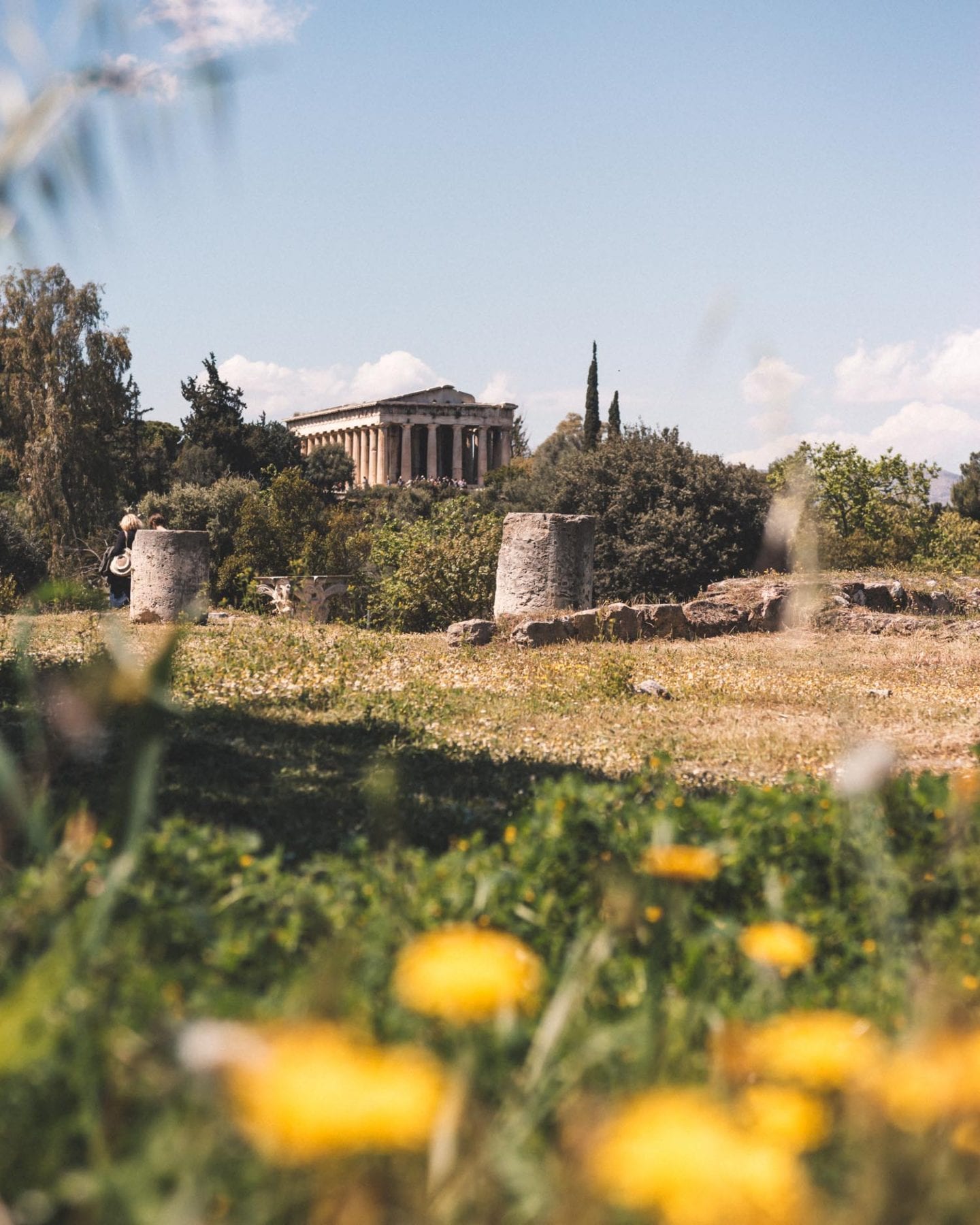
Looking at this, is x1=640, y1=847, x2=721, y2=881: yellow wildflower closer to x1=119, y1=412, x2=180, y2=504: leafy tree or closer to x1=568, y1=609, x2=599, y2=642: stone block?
x1=568, y1=609, x2=599, y2=642: stone block

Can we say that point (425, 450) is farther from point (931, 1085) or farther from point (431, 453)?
point (931, 1085)

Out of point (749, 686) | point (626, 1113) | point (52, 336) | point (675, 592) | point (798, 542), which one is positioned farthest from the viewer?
point (52, 336)

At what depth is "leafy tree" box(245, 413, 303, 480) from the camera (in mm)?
44500

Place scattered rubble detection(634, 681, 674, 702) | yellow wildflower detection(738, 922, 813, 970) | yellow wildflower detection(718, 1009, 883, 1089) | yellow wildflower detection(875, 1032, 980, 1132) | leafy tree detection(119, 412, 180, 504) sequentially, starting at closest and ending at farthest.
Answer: yellow wildflower detection(875, 1032, 980, 1132), yellow wildflower detection(718, 1009, 883, 1089), yellow wildflower detection(738, 922, 813, 970), scattered rubble detection(634, 681, 674, 702), leafy tree detection(119, 412, 180, 504)

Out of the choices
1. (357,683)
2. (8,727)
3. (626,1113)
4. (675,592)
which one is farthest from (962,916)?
(675,592)

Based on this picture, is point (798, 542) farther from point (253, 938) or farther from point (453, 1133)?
point (253, 938)

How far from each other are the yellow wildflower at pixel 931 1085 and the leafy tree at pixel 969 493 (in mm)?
51894

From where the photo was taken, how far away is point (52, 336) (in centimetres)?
3331

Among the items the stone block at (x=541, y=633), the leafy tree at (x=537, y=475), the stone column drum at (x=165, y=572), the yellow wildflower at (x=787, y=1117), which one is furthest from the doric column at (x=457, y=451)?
the yellow wildflower at (x=787, y=1117)

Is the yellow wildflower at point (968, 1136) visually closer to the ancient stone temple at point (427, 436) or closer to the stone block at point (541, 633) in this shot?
the stone block at point (541, 633)

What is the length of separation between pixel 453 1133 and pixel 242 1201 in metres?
0.23

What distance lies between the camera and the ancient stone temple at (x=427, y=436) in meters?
74.1

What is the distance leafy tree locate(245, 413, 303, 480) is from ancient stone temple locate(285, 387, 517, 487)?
74.4 ft

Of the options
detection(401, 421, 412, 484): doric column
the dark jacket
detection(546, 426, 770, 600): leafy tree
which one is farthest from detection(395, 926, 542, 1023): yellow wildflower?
detection(401, 421, 412, 484): doric column
